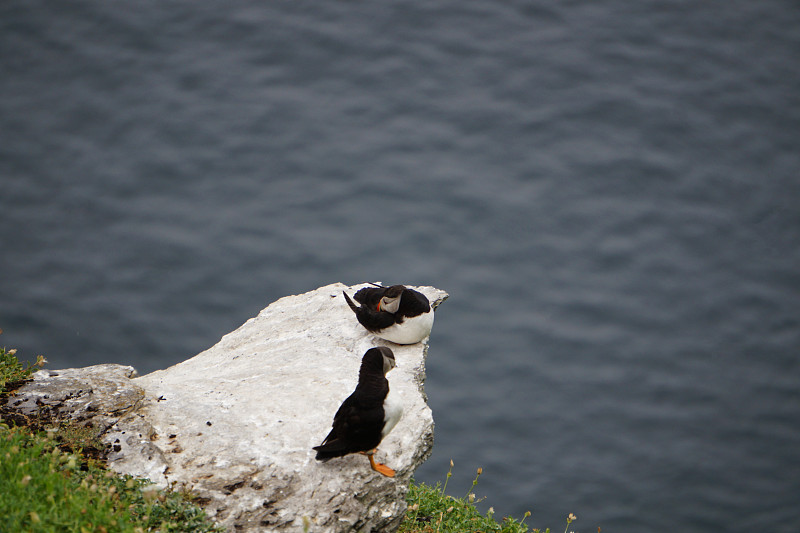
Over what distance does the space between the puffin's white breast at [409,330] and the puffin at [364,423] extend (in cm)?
137

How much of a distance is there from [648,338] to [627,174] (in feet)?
12.1

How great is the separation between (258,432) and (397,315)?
1.76m

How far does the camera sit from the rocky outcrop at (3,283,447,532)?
17.2 feet

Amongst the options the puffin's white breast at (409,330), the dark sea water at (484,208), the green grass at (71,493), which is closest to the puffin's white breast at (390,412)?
the green grass at (71,493)

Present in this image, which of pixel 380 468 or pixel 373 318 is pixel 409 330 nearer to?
pixel 373 318

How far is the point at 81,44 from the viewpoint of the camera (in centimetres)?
1720

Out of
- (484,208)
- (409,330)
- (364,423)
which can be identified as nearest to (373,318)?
(409,330)

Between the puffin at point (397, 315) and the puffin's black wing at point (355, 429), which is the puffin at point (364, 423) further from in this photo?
the puffin at point (397, 315)

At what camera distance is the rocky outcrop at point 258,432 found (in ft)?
17.2

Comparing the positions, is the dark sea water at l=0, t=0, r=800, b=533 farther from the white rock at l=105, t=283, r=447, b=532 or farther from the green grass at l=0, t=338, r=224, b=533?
the green grass at l=0, t=338, r=224, b=533

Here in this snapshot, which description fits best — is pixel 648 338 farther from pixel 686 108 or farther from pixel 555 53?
pixel 555 53

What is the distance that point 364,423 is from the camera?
17.4 ft

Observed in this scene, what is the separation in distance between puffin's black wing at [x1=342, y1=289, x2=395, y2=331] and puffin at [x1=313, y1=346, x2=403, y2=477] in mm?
1369

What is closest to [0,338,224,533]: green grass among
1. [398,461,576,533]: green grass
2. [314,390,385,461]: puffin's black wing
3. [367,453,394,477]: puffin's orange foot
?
[314,390,385,461]: puffin's black wing
